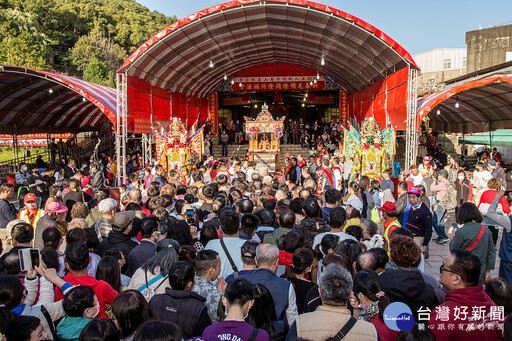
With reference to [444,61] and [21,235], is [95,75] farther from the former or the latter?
[21,235]

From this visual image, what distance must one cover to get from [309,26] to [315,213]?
1118cm

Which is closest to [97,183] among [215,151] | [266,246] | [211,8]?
[211,8]

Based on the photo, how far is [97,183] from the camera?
10.1 meters

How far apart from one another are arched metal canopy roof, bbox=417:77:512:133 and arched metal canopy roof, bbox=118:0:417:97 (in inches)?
59.0

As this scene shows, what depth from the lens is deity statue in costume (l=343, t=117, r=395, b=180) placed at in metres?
12.5

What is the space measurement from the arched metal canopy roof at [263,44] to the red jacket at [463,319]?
36.3 ft

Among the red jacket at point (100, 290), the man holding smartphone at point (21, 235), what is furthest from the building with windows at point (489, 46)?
the red jacket at point (100, 290)

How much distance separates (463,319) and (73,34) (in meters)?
48.5

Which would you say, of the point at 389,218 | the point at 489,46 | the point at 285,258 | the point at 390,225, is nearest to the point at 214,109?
the point at 489,46

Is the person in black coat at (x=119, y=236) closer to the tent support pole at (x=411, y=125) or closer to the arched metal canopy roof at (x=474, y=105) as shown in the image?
the tent support pole at (x=411, y=125)

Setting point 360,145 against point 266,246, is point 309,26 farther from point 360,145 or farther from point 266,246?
point 266,246

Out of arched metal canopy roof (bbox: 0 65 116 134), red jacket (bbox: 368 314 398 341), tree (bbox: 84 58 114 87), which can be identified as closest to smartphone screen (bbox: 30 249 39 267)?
red jacket (bbox: 368 314 398 341)

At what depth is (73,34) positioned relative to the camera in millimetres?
43688

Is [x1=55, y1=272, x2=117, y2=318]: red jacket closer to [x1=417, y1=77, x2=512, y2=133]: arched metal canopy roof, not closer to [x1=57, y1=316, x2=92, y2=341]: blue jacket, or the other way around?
[x1=57, y1=316, x2=92, y2=341]: blue jacket
